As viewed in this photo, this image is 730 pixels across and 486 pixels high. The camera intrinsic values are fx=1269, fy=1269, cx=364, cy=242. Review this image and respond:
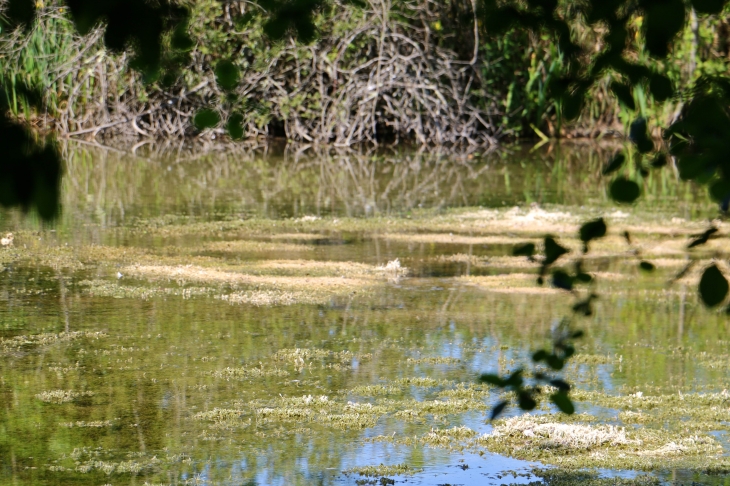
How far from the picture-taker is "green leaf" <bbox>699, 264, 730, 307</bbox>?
246cm

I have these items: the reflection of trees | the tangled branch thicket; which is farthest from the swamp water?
the tangled branch thicket

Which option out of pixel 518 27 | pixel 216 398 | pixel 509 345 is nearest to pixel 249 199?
pixel 509 345

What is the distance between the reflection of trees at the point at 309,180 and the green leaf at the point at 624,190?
26.9ft

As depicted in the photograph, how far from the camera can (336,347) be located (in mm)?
6305

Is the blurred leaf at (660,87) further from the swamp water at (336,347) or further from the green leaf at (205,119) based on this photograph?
the swamp water at (336,347)

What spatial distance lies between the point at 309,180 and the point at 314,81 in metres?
4.81

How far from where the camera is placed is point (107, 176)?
14062 mm

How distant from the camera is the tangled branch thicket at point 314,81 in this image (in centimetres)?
1800

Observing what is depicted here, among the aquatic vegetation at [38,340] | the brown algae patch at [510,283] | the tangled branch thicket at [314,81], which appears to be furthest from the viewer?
the tangled branch thicket at [314,81]

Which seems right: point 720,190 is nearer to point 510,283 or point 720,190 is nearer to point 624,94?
point 624,94

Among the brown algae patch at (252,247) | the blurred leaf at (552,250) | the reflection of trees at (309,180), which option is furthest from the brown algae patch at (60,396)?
the reflection of trees at (309,180)

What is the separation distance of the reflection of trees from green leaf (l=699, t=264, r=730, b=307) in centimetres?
836

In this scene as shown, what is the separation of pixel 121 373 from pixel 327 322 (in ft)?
4.96

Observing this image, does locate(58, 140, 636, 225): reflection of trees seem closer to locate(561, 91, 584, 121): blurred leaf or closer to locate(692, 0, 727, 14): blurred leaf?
locate(561, 91, 584, 121): blurred leaf
